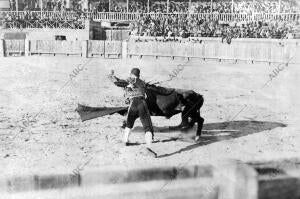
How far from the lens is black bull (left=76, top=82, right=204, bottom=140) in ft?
28.7

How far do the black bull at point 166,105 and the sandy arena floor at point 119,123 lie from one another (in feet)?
1.87

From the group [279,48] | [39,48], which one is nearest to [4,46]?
[39,48]

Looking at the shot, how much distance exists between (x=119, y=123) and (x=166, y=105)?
2382mm

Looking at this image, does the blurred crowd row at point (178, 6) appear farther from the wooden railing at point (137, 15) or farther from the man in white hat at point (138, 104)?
the man in white hat at point (138, 104)

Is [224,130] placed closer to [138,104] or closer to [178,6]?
[138,104]

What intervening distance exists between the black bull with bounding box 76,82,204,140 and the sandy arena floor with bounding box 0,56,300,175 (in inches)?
22.4

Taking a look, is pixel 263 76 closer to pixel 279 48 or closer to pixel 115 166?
pixel 279 48

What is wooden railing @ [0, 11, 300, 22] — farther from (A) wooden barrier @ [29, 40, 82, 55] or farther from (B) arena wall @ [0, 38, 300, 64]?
(A) wooden barrier @ [29, 40, 82, 55]

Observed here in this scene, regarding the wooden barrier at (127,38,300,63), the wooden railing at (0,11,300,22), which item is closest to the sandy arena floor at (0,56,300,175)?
the wooden barrier at (127,38,300,63)

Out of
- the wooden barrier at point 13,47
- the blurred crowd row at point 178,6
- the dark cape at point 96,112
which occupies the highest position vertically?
the blurred crowd row at point 178,6

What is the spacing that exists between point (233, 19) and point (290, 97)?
50.5 feet

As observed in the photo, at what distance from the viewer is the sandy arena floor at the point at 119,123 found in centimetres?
794

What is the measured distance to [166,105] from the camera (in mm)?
8805

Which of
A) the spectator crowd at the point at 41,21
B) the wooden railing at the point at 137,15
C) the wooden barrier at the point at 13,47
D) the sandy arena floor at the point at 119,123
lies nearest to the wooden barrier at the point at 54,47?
the wooden barrier at the point at 13,47
